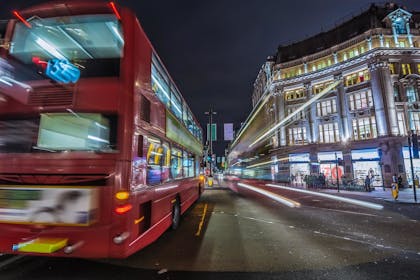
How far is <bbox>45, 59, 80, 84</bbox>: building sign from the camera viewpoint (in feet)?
14.0

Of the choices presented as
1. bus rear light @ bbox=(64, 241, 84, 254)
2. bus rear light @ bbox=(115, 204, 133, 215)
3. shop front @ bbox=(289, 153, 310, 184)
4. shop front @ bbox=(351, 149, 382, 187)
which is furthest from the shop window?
shop front @ bbox=(289, 153, 310, 184)

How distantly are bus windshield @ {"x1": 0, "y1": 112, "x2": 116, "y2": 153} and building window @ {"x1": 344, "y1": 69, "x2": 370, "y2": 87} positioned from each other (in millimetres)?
38745

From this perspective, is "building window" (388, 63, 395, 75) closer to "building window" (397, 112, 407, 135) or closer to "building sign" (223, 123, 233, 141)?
"building window" (397, 112, 407, 135)

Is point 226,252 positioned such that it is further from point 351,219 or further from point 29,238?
point 351,219

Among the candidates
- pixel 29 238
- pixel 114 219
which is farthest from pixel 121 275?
pixel 29 238

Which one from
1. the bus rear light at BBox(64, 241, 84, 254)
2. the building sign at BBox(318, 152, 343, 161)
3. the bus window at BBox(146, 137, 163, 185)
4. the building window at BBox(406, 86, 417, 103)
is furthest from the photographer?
the building sign at BBox(318, 152, 343, 161)

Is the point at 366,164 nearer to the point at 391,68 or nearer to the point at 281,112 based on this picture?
the point at 391,68

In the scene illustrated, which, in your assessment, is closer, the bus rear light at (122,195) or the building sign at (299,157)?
the bus rear light at (122,195)

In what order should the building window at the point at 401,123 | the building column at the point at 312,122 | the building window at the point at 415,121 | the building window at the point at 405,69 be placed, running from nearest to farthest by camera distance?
the building window at the point at 401,123
the building window at the point at 415,121
the building window at the point at 405,69
the building column at the point at 312,122

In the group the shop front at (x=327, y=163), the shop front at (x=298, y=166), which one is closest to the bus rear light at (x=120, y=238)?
the shop front at (x=327, y=163)

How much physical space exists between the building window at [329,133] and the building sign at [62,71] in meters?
39.0

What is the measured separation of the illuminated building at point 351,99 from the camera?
30.8 meters

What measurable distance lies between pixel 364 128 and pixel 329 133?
5.16 meters

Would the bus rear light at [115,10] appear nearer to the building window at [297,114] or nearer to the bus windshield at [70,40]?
the bus windshield at [70,40]
